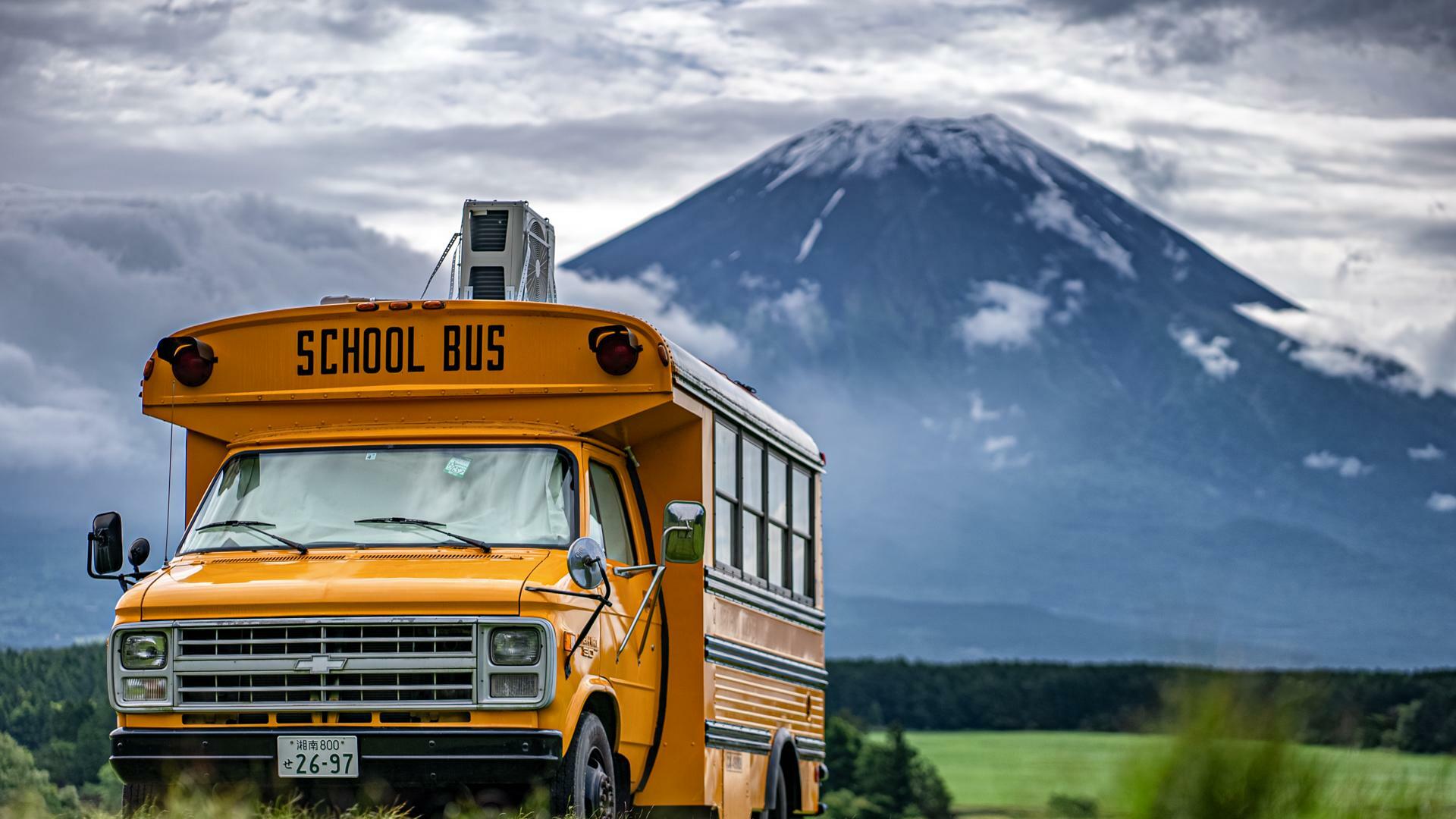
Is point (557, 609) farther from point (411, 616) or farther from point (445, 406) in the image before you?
point (445, 406)

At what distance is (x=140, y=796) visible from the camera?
9.27 metres

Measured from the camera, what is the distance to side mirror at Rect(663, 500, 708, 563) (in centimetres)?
967

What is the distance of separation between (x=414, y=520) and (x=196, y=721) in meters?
1.35

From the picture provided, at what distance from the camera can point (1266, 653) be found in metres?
5.46

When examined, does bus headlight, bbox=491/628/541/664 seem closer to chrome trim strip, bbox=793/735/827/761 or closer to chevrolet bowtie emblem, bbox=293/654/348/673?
chevrolet bowtie emblem, bbox=293/654/348/673

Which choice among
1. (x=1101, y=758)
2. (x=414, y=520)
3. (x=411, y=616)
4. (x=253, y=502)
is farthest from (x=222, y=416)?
(x=1101, y=758)

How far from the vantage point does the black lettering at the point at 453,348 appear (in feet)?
34.2

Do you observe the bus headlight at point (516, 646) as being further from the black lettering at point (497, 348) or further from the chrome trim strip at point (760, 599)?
the chrome trim strip at point (760, 599)

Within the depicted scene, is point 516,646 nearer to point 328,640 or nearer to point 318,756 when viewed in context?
point 328,640

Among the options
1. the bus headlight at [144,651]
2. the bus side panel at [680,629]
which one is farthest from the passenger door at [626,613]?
the bus headlight at [144,651]

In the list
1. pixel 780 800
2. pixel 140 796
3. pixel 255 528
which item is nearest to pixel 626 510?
pixel 255 528

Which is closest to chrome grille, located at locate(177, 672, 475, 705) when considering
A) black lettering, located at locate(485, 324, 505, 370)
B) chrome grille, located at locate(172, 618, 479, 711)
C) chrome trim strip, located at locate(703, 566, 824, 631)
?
chrome grille, located at locate(172, 618, 479, 711)

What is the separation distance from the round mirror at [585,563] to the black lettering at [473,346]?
156cm

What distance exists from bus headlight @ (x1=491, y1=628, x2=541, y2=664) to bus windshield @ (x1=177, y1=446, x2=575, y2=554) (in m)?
0.72
